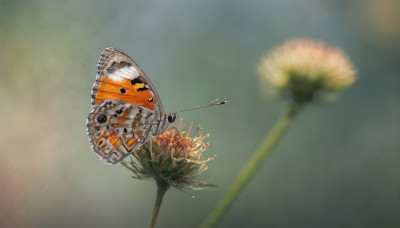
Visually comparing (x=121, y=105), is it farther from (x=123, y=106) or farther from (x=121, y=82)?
(x=121, y=82)

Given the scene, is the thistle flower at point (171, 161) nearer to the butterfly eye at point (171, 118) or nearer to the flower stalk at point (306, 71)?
the butterfly eye at point (171, 118)

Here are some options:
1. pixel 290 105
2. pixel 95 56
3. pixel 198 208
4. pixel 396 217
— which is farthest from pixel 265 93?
pixel 396 217

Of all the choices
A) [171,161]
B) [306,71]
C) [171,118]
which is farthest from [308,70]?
[171,161]

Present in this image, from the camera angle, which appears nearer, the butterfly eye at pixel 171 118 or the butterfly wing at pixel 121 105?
the butterfly wing at pixel 121 105

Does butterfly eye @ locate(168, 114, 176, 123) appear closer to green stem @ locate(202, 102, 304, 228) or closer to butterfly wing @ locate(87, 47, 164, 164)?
butterfly wing @ locate(87, 47, 164, 164)

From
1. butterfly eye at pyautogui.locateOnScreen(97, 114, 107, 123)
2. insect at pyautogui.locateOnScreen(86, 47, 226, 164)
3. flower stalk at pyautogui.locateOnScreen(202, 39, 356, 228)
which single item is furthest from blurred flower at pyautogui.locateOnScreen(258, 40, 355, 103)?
butterfly eye at pyautogui.locateOnScreen(97, 114, 107, 123)

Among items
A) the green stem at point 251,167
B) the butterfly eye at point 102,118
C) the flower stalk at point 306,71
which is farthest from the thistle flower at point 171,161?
the flower stalk at point 306,71
